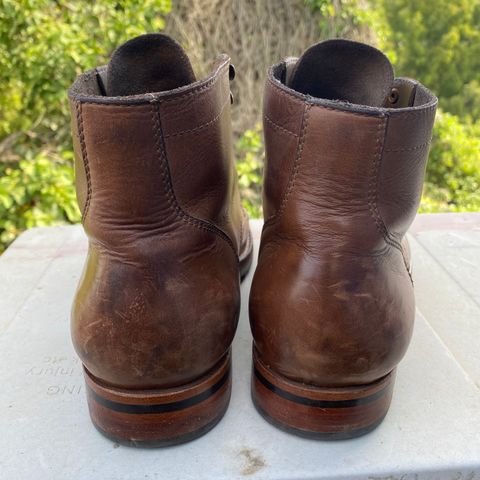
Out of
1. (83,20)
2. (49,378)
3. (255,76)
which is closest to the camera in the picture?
(49,378)

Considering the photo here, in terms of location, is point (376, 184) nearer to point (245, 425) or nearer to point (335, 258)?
point (335, 258)

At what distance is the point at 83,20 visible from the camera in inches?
89.1

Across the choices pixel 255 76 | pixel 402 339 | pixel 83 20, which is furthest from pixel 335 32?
pixel 402 339

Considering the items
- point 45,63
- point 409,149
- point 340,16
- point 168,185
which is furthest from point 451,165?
point 168,185

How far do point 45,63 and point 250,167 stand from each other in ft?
3.52

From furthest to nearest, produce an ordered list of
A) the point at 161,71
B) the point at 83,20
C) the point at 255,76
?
the point at 255,76
the point at 83,20
the point at 161,71

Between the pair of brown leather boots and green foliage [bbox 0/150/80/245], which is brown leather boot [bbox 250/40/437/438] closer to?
the pair of brown leather boots

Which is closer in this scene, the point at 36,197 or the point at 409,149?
the point at 409,149

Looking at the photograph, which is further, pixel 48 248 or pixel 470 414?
pixel 48 248

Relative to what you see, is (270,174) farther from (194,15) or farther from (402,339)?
(194,15)

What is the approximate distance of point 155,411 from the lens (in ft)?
2.45

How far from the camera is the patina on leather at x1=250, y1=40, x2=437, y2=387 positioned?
67 cm

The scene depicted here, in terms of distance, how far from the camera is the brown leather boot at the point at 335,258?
26.4 inches

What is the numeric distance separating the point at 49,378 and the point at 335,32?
2825 mm
